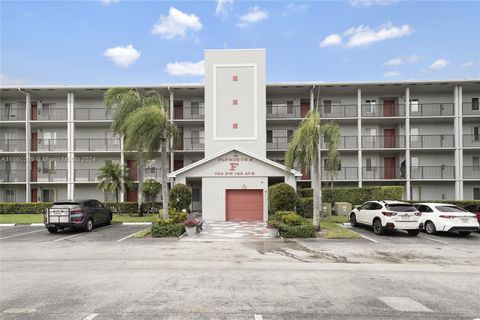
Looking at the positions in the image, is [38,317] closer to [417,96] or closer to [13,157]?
[13,157]

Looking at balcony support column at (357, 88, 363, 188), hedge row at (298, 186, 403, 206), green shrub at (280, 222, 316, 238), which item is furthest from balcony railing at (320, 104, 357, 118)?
green shrub at (280, 222, 316, 238)

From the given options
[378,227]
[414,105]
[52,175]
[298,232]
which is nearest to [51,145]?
[52,175]

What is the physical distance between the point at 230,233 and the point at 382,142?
19085 millimetres

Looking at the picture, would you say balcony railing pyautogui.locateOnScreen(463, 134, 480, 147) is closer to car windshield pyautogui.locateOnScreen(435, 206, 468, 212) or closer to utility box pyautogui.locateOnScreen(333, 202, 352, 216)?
utility box pyautogui.locateOnScreen(333, 202, 352, 216)

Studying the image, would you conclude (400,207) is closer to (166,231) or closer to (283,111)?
(166,231)

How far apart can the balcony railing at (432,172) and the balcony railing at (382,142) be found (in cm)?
256

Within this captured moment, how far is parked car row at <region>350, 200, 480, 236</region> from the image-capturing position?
14445 millimetres

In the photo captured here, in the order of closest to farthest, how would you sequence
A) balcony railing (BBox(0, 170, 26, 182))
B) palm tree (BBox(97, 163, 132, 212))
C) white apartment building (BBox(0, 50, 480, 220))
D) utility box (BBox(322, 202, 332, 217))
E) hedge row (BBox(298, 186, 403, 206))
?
utility box (BBox(322, 202, 332, 217)), hedge row (BBox(298, 186, 403, 206)), palm tree (BBox(97, 163, 132, 212)), white apartment building (BBox(0, 50, 480, 220)), balcony railing (BBox(0, 170, 26, 182))

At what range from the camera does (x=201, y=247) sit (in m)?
12.2

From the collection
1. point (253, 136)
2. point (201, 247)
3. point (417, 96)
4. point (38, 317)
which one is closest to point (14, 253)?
point (201, 247)

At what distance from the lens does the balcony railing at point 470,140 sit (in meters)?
27.9

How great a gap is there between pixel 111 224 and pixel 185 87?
1381 cm

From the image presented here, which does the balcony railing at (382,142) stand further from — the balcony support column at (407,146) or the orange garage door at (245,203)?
the orange garage door at (245,203)

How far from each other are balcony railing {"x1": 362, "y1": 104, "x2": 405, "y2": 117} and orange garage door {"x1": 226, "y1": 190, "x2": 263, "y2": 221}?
1404cm
